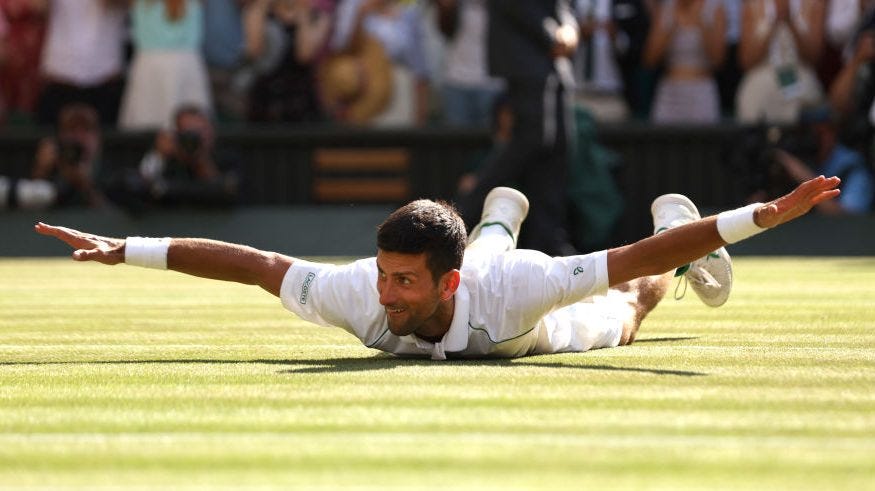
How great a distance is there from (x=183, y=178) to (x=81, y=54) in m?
1.72

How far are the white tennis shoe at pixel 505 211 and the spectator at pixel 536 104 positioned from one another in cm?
333

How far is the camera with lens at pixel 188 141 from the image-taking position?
1677 cm

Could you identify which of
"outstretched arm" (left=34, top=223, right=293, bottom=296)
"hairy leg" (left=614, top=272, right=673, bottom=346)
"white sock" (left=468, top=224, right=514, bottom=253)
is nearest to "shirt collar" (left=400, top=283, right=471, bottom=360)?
"outstretched arm" (left=34, top=223, right=293, bottom=296)

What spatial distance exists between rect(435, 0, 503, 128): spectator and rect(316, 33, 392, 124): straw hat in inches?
25.2

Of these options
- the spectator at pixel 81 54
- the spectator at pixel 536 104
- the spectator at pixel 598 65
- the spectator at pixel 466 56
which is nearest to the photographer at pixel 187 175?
the spectator at pixel 81 54

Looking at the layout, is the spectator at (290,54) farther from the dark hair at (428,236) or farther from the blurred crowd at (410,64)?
the dark hair at (428,236)

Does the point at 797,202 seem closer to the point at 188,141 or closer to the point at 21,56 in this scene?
the point at 188,141

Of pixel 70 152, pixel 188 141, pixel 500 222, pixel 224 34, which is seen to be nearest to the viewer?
pixel 500 222

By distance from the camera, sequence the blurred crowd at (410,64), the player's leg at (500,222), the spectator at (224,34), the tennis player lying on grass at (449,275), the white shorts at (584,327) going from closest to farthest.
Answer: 1. the tennis player lying on grass at (449,275)
2. the white shorts at (584,327)
3. the player's leg at (500,222)
4. the blurred crowd at (410,64)
5. the spectator at (224,34)

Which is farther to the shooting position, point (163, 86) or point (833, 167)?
point (163, 86)

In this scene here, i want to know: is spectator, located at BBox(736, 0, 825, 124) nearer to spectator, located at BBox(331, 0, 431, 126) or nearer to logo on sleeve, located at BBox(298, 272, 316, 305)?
spectator, located at BBox(331, 0, 431, 126)

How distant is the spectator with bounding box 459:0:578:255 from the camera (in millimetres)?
12477

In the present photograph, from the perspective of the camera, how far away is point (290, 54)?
17.5 metres

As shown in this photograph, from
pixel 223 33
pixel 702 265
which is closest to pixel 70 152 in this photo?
pixel 223 33
